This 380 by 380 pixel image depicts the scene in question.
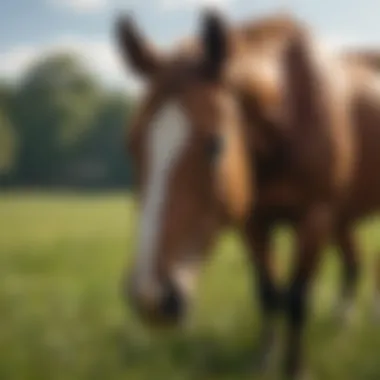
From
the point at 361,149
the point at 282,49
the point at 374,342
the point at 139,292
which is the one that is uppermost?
the point at 282,49

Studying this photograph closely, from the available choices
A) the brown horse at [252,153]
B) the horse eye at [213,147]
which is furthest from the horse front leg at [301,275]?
the horse eye at [213,147]

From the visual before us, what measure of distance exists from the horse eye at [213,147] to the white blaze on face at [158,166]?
23mm

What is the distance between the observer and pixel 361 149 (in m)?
1.04

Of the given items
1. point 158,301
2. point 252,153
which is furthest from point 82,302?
point 252,153

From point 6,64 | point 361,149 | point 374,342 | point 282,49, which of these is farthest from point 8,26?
point 374,342

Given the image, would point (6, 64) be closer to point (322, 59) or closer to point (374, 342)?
point (322, 59)

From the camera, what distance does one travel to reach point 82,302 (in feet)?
3.13

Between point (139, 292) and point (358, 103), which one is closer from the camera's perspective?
point (139, 292)

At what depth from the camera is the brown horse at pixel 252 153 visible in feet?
2.90

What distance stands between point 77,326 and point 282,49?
0.34 meters

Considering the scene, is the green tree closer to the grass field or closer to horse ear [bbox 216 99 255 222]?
the grass field

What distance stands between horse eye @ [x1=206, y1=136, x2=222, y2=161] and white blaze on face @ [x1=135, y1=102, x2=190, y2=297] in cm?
2

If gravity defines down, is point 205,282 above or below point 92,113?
below

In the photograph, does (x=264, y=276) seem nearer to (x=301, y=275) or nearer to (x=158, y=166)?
(x=301, y=275)
